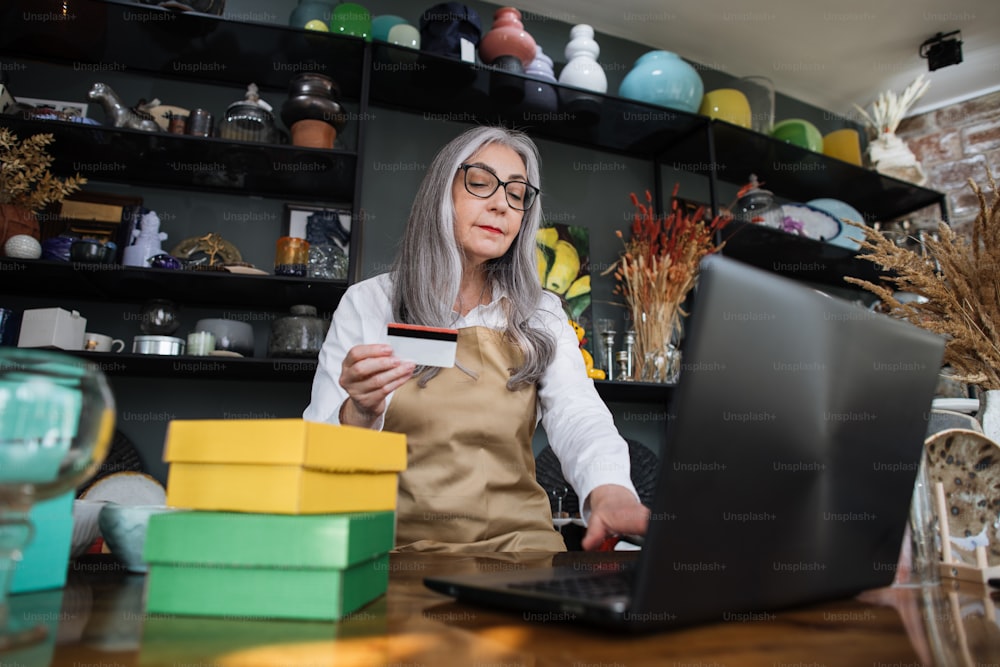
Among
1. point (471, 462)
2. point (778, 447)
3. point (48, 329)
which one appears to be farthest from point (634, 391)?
point (778, 447)

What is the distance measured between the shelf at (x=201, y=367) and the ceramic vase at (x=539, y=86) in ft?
4.94

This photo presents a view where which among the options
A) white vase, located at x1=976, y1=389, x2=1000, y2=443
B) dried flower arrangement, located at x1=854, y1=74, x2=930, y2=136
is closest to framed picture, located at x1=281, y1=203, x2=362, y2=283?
white vase, located at x1=976, y1=389, x2=1000, y2=443

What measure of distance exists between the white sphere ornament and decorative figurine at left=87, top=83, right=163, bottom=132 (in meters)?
0.50

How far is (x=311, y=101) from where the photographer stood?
252cm

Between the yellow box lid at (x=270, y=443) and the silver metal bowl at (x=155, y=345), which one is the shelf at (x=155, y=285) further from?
the yellow box lid at (x=270, y=443)

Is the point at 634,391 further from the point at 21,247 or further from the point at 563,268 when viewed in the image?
the point at 21,247

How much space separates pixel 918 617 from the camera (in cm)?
61

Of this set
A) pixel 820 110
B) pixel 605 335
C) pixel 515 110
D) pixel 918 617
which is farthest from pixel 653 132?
pixel 918 617

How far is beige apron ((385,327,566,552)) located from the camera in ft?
4.72

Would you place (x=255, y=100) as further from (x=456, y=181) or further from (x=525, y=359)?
(x=525, y=359)

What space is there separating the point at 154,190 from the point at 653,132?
2.26m

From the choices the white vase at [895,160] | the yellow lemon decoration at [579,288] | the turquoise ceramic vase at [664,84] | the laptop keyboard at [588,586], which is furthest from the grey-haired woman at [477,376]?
the white vase at [895,160]

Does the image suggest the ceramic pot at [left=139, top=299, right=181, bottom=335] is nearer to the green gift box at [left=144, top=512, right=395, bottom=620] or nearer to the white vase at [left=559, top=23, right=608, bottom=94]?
the white vase at [left=559, top=23, right=608, bottom=94]

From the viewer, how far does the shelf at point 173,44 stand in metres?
2.39
